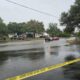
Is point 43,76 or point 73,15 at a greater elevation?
point 73,15

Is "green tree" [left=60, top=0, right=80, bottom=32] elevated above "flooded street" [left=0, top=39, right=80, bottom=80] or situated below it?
above

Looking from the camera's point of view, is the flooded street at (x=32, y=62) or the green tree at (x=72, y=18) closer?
the flooded street at (x=32, y=62)

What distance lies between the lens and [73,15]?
51469 millimetres

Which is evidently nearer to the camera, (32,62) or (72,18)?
(32,62)

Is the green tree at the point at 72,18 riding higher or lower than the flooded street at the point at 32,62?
higher

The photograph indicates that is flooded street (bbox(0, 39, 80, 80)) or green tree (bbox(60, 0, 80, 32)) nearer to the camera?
flooded street (bbox(0, 39, 80, 80))

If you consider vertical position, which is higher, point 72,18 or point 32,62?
point 72,18

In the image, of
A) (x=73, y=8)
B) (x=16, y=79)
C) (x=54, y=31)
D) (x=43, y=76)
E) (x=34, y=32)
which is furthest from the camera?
(x=54, y=31)

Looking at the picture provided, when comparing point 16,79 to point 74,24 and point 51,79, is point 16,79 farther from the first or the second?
point 74,24

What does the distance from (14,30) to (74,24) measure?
8385 cm

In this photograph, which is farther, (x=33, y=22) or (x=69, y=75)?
(x=33, y=22)

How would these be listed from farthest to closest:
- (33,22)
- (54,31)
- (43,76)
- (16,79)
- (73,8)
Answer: (54,31) < (33,22) < (73,8) < (43,76) < (16,79)

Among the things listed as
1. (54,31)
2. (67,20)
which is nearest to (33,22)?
(54,31)

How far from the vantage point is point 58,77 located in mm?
9867
